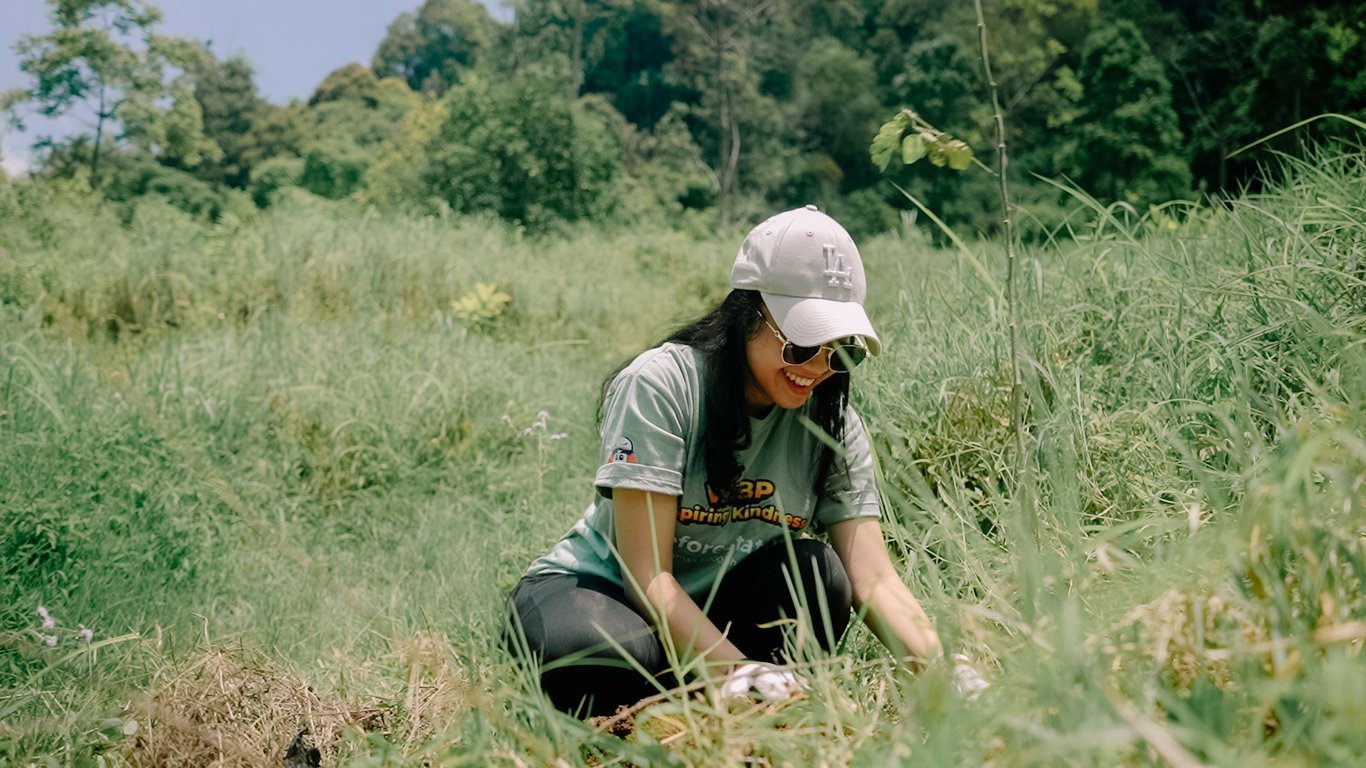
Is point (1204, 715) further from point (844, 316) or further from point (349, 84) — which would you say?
point (349, 84)

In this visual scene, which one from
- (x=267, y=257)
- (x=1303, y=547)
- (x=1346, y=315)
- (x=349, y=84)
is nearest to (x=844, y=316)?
(x=1303, y=547)

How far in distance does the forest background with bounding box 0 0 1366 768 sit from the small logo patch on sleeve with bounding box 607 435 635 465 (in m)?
0.42

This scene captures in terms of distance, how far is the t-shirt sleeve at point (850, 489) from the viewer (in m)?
1.97

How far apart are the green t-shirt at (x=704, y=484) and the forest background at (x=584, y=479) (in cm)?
27

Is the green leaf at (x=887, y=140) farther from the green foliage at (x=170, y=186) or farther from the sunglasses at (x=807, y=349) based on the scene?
the green foliage at (x=170, y=186)

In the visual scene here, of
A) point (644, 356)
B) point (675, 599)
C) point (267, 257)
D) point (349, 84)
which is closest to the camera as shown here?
point (675, 599)

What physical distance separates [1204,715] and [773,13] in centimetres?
3432

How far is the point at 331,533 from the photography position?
3568 mm

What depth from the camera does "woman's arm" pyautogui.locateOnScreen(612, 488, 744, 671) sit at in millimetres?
1689

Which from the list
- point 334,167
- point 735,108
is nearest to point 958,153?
point 735,108

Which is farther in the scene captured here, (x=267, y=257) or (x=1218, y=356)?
(x=267, y=257)

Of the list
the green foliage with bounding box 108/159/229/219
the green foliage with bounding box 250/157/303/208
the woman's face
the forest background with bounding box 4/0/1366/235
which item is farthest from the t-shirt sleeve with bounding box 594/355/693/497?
the green foliage with bounding box 250/157/303/208

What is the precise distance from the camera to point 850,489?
1971 mm

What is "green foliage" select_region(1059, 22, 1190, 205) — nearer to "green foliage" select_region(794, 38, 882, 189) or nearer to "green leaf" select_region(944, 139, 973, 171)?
"green foliage" select_region(794, 38, 882, 189)
